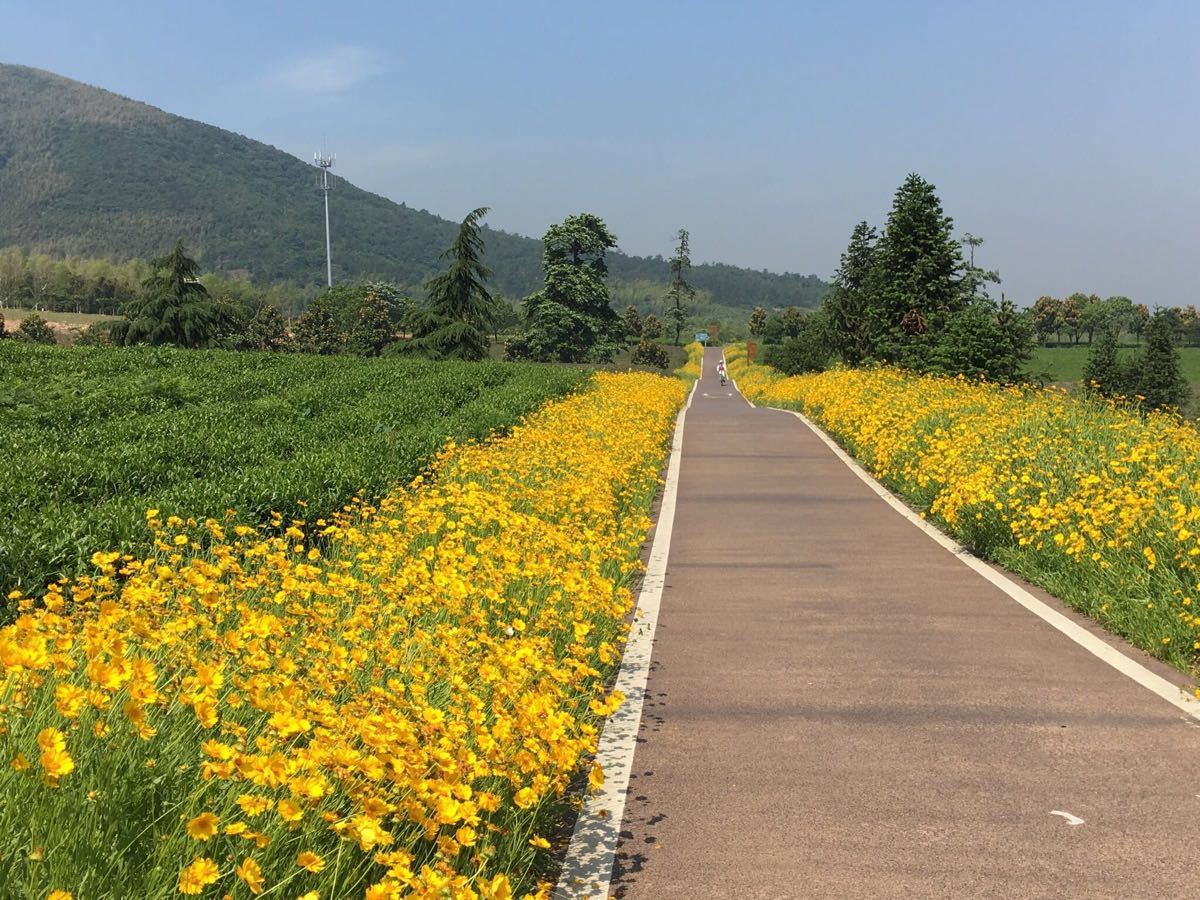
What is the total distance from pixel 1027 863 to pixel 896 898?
1.93ft

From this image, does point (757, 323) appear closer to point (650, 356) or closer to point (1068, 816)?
point (650, 356)

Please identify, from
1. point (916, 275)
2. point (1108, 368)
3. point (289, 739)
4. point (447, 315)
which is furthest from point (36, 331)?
point (289, 739)

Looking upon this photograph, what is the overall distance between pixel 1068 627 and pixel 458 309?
4577 cm

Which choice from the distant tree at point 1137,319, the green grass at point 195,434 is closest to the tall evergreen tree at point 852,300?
the green grass at point 195,434

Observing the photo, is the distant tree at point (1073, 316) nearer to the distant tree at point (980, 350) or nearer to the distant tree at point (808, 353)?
the distant tree at point (808, 353)

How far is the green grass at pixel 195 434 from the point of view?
699 centimetres

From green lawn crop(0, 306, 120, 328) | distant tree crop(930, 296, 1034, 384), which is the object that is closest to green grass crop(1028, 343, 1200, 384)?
distant tree crop(930, 296, 1034, 384)

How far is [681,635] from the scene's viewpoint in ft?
23.1

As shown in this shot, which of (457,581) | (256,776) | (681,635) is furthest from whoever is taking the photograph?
(681,635)

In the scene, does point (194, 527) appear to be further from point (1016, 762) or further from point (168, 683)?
point (1016, 762)

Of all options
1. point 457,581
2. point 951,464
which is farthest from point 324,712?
point 951,464

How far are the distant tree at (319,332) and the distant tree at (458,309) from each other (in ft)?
172

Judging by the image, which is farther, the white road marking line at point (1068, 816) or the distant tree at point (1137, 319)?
the distant tree at point (1137, 319)

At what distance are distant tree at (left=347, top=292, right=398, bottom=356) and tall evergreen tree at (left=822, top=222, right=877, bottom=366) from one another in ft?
179
